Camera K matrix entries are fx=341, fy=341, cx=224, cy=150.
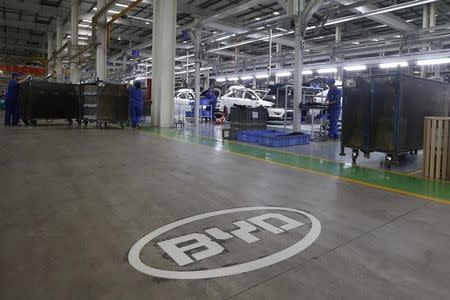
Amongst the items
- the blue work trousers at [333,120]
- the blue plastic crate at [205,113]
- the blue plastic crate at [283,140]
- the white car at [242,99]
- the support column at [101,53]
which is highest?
the support column at [101,53]

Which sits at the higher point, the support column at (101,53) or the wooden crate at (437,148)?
the support column at (101,53)

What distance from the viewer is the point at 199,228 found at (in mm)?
2768

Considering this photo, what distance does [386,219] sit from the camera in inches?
122

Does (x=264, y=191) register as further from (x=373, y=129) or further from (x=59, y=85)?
(x=59, y=85)

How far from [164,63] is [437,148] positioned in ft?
32.9

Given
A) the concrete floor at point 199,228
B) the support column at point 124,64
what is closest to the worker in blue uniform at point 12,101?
the concrete floor at point 199,228

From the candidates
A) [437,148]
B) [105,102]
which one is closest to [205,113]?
[105,102]

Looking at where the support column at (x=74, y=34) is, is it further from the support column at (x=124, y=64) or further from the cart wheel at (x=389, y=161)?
the cart wheel at (x=389, y=161)

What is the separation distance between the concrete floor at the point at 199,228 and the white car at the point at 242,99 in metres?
11.7

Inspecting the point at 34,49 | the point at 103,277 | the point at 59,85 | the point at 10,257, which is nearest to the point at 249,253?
the point at 103,277

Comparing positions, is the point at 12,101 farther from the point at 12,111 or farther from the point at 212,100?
the point at 212,100

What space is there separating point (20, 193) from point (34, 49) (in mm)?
36474

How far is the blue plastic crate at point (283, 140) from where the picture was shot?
8.21 meters

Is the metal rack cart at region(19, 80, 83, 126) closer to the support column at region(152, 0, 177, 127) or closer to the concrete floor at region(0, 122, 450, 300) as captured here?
the support column at region(152, 0, 177, 127)
